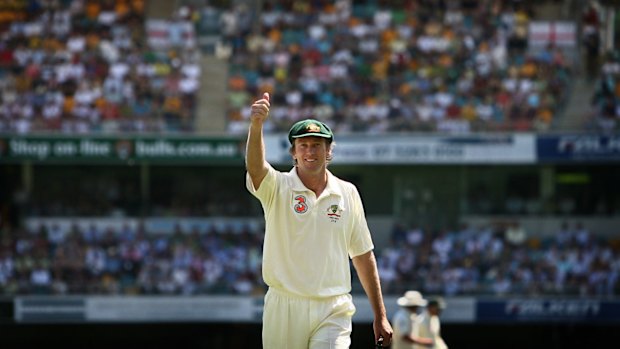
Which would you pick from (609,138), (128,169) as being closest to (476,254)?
(609,138)

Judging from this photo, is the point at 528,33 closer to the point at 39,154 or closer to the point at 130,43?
the point at 130,43

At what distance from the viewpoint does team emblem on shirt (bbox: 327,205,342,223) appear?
549 centimetres

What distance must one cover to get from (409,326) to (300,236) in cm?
487

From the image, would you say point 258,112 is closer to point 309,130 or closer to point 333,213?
point 309,130

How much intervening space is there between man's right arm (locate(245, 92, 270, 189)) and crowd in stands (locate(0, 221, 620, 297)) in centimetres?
1366

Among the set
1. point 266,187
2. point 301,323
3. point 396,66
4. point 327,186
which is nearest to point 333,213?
point 327,186

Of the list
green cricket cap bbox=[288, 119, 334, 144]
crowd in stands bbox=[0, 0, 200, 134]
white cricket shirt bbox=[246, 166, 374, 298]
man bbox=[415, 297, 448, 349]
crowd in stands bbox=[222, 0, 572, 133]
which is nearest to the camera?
green cricket cap bbox=[288, 119, 334, 144]

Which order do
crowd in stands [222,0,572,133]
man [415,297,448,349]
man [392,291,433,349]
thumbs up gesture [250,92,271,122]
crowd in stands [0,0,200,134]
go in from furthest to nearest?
1. crowd in stands [222,0,572,133]
2. crowd in stands [0,0,200,134]
3. man [415,297,448,349]
4. man [392,291,433,349]
5. thumbs up gesture [250,92,271,122]

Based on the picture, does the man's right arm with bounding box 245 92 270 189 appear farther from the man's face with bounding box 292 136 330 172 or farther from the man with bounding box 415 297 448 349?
the man with bounding box 415 297 448 349

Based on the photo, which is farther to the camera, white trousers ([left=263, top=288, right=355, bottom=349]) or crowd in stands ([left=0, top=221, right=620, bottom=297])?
crowd in stands ([left=0, top=221, right=620, bottom=297])

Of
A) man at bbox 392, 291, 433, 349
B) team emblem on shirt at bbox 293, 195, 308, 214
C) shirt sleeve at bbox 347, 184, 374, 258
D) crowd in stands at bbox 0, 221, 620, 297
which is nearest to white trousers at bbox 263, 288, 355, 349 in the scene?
shirt sleeve at bbox 347, 184, 374, 258

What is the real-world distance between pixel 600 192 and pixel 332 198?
1752 cm

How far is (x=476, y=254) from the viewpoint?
19.5m

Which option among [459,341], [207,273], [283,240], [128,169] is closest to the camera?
[283,240]
